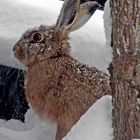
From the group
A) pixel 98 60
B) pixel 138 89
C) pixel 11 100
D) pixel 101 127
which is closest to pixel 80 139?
pixel 101 127

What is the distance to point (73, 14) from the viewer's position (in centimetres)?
370

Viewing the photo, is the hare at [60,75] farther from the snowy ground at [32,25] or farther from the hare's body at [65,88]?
the snowy ground at [32,25]

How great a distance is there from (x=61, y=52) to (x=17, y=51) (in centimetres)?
30

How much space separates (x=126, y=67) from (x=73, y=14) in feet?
4.27

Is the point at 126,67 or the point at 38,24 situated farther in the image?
the point at 38,24

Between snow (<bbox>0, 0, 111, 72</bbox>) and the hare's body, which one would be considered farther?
snow (<bbox>0, 0, 111, 72</bbox>)

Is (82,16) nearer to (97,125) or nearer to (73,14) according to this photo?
(73,14)

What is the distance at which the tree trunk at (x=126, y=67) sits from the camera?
7.93ft

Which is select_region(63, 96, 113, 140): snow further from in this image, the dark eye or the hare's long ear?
the dark eye

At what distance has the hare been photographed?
378cm

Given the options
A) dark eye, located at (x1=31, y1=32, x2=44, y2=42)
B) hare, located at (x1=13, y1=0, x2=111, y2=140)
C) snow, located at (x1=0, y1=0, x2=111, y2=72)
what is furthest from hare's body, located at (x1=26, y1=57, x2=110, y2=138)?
snow, located at (x1=0, y1=0, x2=111, y2=72)

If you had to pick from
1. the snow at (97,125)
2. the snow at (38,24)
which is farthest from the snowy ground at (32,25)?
the snow at (97,125)

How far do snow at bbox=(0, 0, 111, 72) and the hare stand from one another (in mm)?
731

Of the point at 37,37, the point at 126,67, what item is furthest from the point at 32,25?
the point at 126,67
